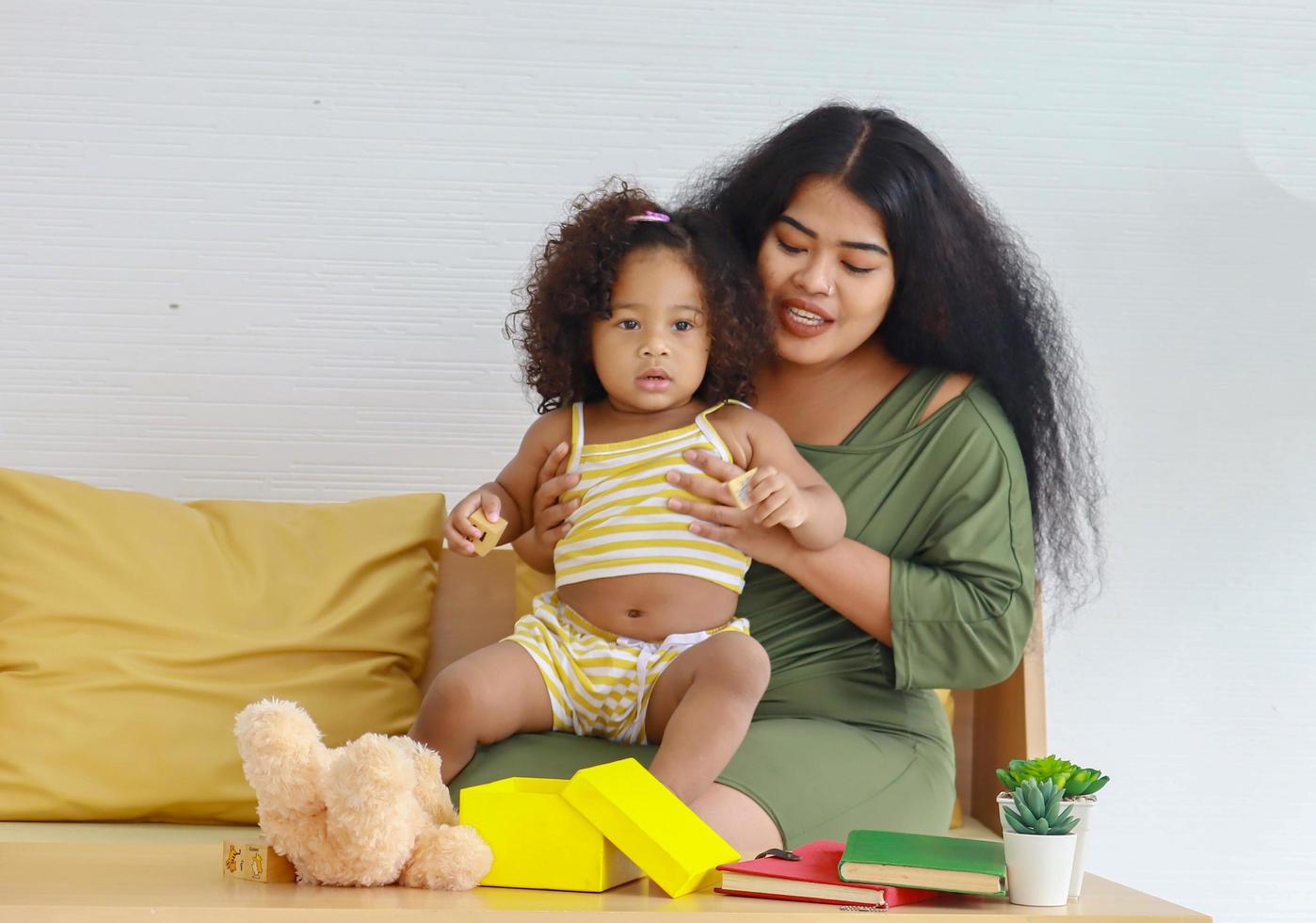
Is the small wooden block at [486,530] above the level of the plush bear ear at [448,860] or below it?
above

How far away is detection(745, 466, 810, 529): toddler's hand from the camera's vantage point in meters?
1.37

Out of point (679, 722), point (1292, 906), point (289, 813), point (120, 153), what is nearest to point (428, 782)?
point (289, 813)

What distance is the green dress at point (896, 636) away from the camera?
1380mm

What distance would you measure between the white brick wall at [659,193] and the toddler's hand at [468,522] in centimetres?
65

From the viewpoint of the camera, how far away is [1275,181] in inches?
87.6

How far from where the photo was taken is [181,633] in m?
1.66

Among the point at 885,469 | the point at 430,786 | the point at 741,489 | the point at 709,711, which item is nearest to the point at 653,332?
the point at 741,489

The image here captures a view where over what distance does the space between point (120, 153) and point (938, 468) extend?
132 centimetres

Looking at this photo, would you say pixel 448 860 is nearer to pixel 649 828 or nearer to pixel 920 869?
pixel 649 828

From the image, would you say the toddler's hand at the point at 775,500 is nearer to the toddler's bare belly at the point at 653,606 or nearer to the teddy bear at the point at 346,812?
the toddler's bare belly at the point at 653,606

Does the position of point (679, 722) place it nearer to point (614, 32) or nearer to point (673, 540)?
point (673, 540)

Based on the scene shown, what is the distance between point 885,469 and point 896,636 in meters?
0.20

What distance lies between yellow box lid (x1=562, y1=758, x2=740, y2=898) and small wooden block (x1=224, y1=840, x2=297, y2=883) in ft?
0.74

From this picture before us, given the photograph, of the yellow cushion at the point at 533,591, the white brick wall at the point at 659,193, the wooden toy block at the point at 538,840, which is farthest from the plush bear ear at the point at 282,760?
the white brick wall at the point at 659,193
